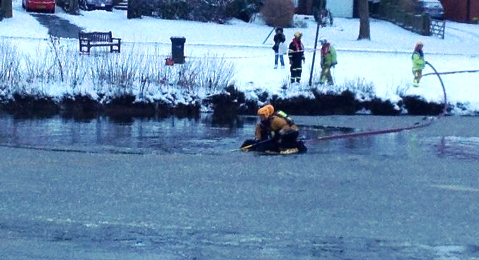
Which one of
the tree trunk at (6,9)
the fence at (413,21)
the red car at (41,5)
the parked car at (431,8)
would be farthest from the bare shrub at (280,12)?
the tree trunk at (6,9)

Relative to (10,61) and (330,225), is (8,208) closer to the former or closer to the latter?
(330,225)

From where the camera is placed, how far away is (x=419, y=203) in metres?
15.8

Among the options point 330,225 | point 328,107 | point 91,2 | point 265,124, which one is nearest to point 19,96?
point 328,107

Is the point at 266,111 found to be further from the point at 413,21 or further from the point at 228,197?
the point at 413,21

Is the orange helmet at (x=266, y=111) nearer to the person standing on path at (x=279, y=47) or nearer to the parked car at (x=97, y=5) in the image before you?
the person standing on path at (x=279, y=47)

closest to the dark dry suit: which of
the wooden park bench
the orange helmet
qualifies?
the orange helmet

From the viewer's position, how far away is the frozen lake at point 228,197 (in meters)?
12.2

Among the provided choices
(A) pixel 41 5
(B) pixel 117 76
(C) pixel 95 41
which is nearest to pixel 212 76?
(B) pixel 117 76

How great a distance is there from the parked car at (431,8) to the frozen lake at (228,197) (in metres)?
36.3

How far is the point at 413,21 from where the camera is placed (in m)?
57.0

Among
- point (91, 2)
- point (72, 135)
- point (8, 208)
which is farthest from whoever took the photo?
point (91, 2)

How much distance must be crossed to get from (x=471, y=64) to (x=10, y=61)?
55.8 ft

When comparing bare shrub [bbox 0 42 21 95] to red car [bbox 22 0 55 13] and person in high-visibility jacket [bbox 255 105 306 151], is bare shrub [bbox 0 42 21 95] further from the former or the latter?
red car [bbox 22 0 55 13]

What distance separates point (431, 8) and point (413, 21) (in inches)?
222
